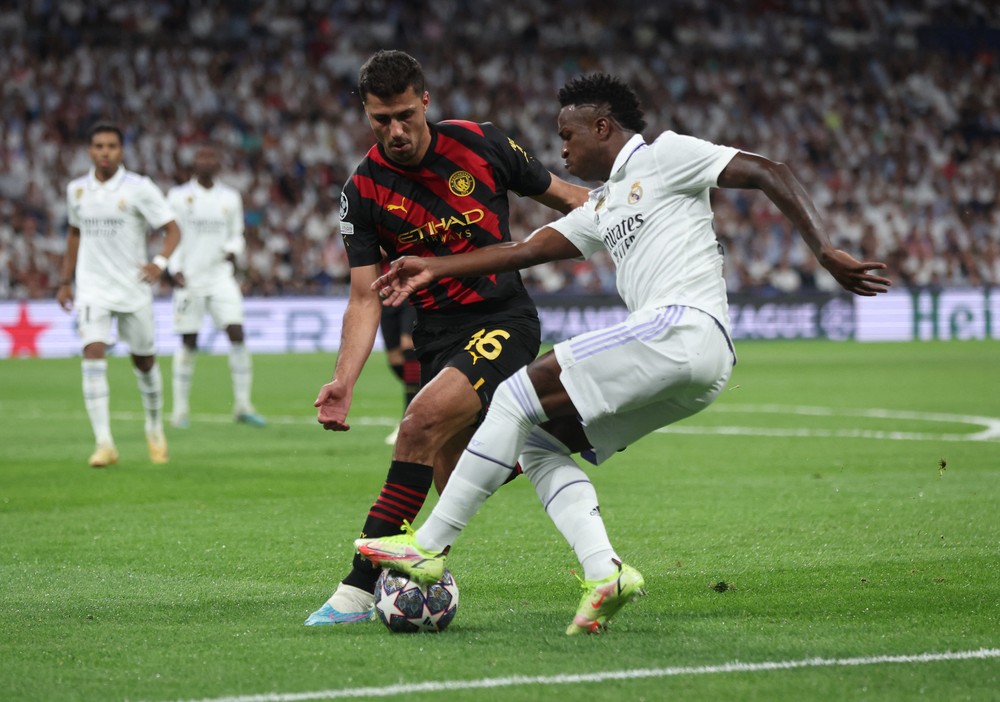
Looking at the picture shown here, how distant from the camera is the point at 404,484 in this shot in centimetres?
559

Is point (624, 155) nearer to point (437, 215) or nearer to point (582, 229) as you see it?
point (582, 229)

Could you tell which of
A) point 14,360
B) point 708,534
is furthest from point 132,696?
point 14,360

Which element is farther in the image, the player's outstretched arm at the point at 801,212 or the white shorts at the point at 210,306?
the white shorts at the point at 210,306

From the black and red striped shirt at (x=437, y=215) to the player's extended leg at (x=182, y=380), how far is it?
952 cm

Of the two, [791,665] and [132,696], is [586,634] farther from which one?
[132,696]

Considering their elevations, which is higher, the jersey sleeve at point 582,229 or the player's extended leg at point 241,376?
the jersey sleeve at point 582,229

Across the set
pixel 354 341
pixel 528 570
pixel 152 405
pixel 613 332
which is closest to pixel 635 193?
pixel 613 332

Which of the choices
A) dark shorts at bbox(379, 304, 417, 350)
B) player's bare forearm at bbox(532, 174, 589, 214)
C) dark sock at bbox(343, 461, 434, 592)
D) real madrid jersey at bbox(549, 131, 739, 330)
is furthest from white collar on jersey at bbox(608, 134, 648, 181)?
dark shorts at bbox(379, 304, 417, 350)

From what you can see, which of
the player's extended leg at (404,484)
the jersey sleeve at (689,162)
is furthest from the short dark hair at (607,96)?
the player's extended leg at (404,484)

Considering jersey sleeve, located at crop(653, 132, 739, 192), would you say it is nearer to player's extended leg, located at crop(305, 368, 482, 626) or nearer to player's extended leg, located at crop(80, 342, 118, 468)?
player's extended leg, located at crop(305, 368, 482, 626)

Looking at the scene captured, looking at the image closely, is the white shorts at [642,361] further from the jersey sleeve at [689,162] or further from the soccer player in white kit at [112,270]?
the soccer player in white kit at [112,270]

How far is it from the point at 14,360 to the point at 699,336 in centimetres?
2306

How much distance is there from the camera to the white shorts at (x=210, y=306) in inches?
622

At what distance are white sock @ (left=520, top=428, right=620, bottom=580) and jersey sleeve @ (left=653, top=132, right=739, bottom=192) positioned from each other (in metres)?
1.08
